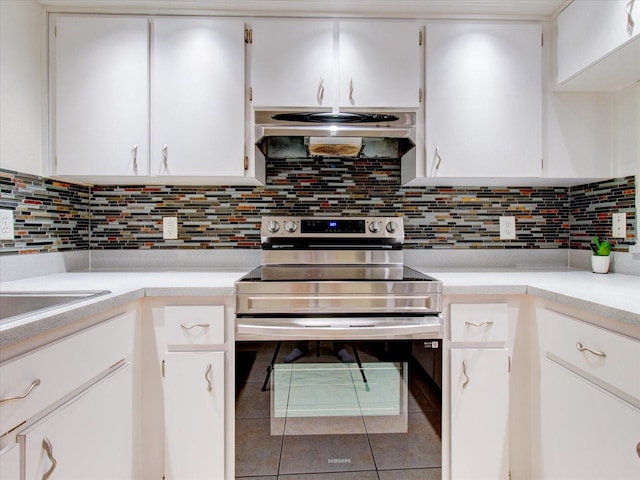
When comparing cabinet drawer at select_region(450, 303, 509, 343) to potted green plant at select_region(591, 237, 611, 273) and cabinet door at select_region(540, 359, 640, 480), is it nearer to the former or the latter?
cabinet door at select_region(540, 359, 640, 480)

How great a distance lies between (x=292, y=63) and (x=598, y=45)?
1265 millimetres

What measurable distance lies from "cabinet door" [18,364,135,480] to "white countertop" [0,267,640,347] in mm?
249

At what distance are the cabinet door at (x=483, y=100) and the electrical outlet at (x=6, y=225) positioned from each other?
6.05 feet

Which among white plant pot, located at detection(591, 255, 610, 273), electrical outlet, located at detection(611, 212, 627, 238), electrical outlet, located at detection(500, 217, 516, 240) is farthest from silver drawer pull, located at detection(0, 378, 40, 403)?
electrical outlet, located at detection(611, 212, 627, 238)

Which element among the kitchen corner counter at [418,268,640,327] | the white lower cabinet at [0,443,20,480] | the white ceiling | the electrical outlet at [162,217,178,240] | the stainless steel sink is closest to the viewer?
the white lower cabinet at [0,443,20,480]

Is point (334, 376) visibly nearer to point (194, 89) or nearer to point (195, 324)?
point (195, 324)

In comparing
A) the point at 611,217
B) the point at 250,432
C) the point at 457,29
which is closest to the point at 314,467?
the point at 250,432

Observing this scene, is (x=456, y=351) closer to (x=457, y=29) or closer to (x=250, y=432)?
(x=250, y=432)

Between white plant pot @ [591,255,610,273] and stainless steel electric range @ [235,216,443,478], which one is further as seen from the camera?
white plant pot @ [591,255,610,273]

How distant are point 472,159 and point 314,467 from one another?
4.87ft

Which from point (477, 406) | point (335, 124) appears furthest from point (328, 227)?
point (477, 406)

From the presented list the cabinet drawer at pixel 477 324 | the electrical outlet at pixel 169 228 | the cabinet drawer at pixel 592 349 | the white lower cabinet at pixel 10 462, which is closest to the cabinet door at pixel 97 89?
the electrical outlet at pixel 169 228

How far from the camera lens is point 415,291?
1.30 metres

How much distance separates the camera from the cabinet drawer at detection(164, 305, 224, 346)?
1.27 metres
